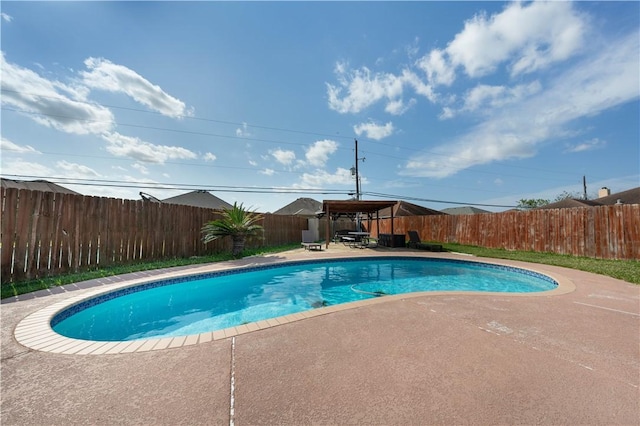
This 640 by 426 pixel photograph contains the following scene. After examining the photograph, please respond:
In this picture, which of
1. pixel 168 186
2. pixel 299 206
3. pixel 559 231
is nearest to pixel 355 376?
pixel 559 231

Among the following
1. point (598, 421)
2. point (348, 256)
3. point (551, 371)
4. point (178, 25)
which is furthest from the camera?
point (348, 256)

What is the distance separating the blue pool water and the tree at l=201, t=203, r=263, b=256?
2143mm

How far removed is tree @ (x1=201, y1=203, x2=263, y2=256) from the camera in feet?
30.5

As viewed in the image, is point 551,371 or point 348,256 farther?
point 348,256

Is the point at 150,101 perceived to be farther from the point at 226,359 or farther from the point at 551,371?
the point at 551,371

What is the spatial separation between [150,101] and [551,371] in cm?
1542

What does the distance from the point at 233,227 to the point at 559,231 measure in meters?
12.5

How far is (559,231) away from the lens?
31.8 ft

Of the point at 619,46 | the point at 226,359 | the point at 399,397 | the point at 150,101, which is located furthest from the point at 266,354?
the point at 150,101

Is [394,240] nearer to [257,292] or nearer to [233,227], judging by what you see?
[233,227]

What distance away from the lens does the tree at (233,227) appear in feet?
30.5

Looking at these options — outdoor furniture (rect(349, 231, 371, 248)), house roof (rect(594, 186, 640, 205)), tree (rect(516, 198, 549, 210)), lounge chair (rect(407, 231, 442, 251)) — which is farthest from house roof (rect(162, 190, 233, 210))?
tree (rect(516, 198, 549, 210))

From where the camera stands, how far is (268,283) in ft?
23.4

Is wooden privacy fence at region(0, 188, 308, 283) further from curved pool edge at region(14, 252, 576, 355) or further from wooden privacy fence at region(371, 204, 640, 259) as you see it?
wooden privacy fence at region(371, 204, 640, 259)
